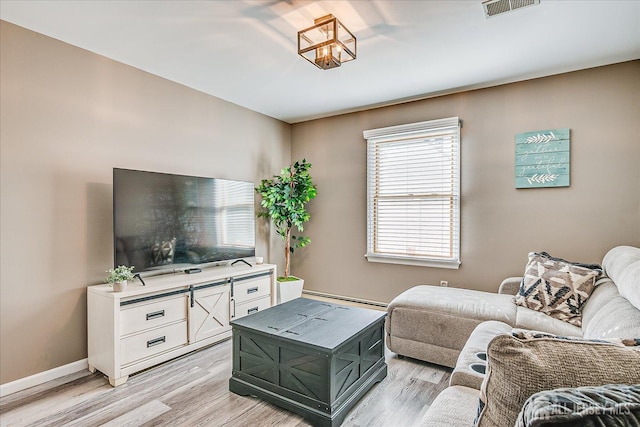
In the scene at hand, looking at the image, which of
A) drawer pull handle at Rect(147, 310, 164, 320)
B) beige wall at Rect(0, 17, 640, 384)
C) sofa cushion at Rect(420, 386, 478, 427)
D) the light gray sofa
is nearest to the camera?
sofa cushion at Rect(420, 386, 478, 427)

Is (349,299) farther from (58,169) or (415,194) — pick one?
(58,169)

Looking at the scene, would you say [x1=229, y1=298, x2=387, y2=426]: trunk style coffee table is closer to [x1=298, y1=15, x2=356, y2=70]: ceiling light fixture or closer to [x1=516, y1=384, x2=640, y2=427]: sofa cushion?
[x1=516, y1=384, x2=640, y2=427]: sofa cushion

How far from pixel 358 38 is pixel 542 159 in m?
2.16

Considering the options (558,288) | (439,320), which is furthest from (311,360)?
(558,288)

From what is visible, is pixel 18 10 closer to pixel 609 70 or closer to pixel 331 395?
pixel 331 395

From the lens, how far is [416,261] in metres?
4.04

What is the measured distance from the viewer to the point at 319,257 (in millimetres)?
4828

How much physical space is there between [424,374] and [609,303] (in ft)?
4.40

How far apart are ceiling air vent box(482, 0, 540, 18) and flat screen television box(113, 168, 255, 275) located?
2799 millimetres

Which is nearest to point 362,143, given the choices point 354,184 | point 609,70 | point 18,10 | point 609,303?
point 354,184

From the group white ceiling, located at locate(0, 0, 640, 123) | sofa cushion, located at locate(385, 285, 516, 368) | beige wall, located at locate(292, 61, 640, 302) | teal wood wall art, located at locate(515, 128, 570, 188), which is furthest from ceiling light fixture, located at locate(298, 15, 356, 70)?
teal wood wall art, located at locate(515, 128, 570, 188)

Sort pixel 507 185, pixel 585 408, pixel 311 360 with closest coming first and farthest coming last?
pixel 585 408, pixel 311 360, pixel 507 185

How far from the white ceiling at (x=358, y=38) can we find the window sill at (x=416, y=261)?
1913mm

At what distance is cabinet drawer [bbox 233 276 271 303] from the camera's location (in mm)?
3479
